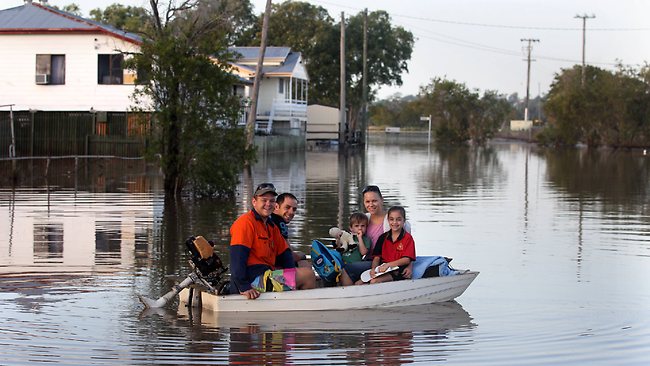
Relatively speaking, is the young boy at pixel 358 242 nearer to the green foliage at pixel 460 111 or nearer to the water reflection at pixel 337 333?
the water reflection at pixel 337 333

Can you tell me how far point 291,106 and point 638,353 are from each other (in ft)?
192

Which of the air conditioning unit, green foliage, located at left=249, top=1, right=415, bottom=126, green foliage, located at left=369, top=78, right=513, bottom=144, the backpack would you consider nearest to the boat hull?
the backpack

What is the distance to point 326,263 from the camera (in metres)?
13.5

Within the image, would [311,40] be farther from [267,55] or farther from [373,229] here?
[373,229]

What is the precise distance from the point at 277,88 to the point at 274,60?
1876mm

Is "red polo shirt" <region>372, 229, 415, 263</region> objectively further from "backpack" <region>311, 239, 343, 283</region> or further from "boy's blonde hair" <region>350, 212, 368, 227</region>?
"backpack" <region>311, 239, 343, 283</region>

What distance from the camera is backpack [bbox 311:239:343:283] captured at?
44.3 ft

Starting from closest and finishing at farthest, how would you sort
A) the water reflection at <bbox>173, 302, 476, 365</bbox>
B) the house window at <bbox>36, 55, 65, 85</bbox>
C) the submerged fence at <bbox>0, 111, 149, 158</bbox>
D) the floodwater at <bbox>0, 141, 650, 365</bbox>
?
the water reflection at <bbox>173, 302, 476, 365</bbox> → the floodwater at <bbox>0, 141, 650, 365</bbox> → the submerged fence at <bbox>0, 111, 149, 158</bbox> → the house window at <bbox>36, 55, 65, 85</bbox>

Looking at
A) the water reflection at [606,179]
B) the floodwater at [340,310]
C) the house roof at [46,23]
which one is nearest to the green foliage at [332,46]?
the water reflection at [606,179]

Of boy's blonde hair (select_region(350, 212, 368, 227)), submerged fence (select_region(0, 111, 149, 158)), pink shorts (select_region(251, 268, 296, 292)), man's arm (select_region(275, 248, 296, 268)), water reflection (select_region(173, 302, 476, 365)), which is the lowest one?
water reflection (select_region(173, 302, 476, 365))

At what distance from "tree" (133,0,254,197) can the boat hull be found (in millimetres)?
14408

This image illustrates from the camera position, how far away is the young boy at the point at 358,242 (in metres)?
13.9

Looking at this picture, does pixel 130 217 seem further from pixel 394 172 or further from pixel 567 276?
pixel 394 172

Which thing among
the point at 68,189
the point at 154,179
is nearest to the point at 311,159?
the point at 154,179
